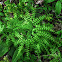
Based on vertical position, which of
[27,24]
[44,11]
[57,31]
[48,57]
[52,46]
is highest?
[44,11]

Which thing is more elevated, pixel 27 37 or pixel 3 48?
pixel 27 37

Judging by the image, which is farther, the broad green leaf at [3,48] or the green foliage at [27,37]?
the broad green leaf at [3,48]

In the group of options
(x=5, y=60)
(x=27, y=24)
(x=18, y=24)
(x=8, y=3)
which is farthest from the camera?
(x=8, y=3)

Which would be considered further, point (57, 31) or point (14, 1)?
point (14, 1)

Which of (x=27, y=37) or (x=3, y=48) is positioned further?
(x=3, y=48)

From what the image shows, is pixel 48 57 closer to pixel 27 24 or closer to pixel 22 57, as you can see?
pixel 22 57

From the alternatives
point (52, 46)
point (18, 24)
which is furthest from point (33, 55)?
point (18, 24)

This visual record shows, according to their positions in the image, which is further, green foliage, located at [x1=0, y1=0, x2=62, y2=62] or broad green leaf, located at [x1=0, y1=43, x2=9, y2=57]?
broad green leaf, located at [x1=0, y1=43, x2=9, y2=57]

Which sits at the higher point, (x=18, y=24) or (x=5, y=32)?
(x=18, y=24)
